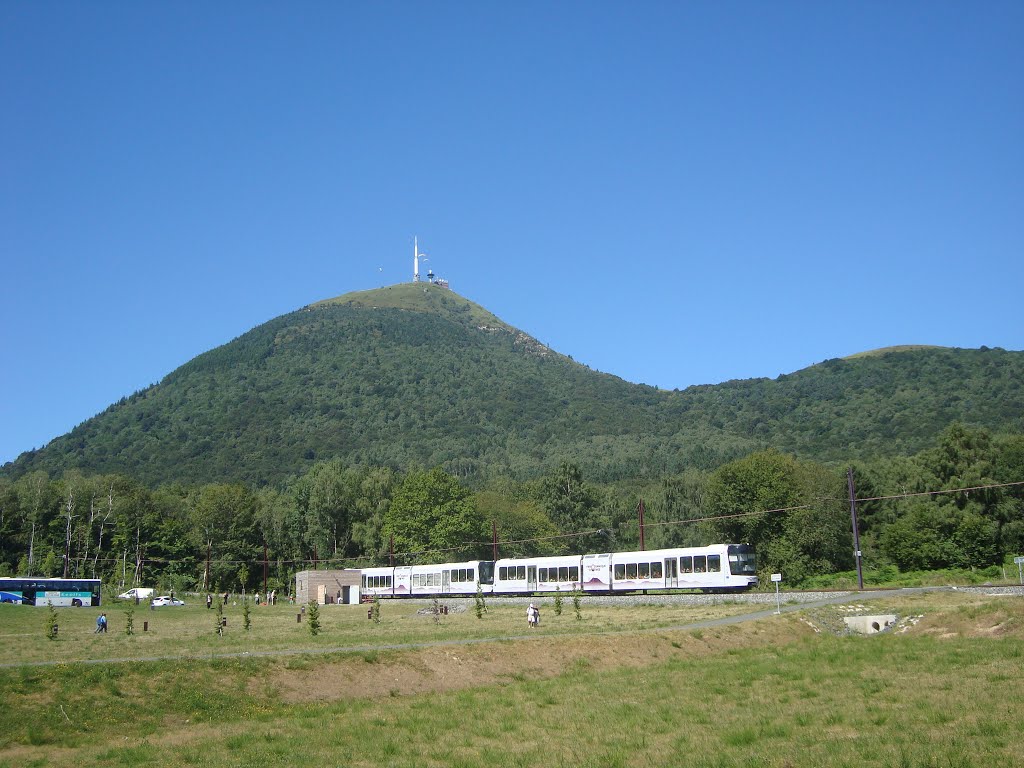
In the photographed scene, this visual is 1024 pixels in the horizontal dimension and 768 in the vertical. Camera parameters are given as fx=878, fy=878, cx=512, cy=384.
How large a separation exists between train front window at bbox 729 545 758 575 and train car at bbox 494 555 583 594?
38.5 feet

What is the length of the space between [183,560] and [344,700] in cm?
9036

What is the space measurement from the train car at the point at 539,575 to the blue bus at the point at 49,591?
35619 mm

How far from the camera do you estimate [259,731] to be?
763 inches

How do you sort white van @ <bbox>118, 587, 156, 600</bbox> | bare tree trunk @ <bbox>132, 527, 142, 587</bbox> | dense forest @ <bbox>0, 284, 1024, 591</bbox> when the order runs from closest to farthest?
1. dense forest @ <bbox>0, 284, 1024, 591</bbox>
2. white van @ <bbox>118, 587, 156, 600</bbox>
3. bare tree trunk @ <bbox>132, 527, 142, 587</bbox>

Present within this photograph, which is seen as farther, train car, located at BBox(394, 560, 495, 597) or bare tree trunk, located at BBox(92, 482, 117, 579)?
bare tree trunk, located at BBox(92, 482, 117, 579)

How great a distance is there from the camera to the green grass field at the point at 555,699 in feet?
52.9

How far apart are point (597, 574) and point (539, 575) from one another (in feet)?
20.4

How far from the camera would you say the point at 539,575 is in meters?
65.1

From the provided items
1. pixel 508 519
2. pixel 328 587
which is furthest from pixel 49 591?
pixel 508 519

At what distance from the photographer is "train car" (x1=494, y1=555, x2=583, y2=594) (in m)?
62.1

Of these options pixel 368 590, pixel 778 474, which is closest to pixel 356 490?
pixel 368 590

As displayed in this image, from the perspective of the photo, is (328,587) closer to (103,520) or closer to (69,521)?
(69,521)

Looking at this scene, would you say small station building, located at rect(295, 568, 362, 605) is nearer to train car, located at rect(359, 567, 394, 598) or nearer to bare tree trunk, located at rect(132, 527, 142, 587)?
train car, located at rect(359, 567, 394, 598)

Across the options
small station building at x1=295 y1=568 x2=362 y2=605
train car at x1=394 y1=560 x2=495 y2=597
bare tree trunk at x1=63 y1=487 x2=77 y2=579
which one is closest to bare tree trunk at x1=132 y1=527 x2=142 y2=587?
bare tree trunk at x1=63 y1=487 x2=77 y2=579
